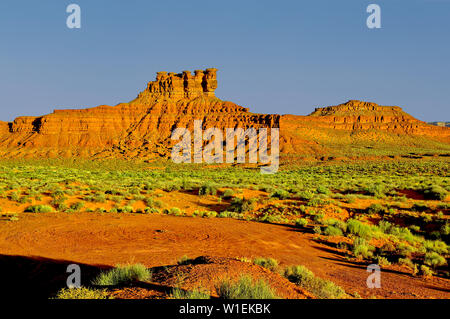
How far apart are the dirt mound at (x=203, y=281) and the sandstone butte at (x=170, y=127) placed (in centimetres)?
6743

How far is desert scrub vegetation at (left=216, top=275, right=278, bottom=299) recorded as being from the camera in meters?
4.66

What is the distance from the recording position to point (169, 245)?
9.82 meters

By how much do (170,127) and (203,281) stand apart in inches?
3455

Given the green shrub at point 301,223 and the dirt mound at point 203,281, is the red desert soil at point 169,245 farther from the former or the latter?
the dirt mound at point 203,281

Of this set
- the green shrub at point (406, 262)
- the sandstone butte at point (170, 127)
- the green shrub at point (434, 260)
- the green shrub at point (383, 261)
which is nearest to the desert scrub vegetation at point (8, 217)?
the green shrub at point (383, 261)

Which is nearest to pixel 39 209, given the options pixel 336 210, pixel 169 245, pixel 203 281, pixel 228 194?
pixel 169 245

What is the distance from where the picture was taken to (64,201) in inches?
682

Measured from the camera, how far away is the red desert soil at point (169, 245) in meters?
7.35

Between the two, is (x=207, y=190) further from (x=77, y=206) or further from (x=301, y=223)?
(x=301, y=223)

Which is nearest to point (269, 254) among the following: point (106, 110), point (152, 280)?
point (152, 280)

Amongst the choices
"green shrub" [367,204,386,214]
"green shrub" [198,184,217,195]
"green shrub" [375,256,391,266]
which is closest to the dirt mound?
"green shrub" [375,256,391,266]

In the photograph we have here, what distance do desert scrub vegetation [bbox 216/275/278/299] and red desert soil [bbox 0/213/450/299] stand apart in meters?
2.54

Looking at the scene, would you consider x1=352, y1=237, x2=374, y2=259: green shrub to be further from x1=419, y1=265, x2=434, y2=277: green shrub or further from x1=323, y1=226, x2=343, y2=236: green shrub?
x1=323, y1=226, x2=343, y2=236: green shrub
